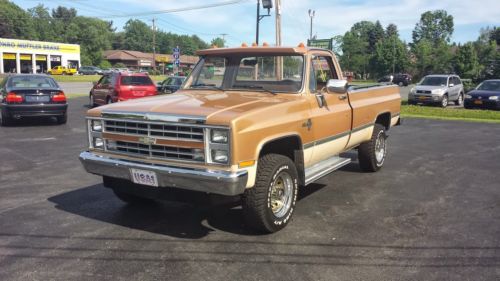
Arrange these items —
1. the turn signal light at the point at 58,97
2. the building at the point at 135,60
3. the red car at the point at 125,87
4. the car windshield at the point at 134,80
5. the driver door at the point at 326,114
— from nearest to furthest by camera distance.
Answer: the driver door at the point at 326,114 < the turn signal light at the point at 58,97 < the red car at the point at 125,87 < the car windshield at the point at 134,80 < the building at the point at 135,60

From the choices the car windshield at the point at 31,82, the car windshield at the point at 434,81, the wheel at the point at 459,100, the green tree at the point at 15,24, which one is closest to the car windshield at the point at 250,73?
the car windshield at the point at 31,82

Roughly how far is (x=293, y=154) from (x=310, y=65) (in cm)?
130

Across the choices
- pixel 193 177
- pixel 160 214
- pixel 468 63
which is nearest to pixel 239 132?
pixel 193 177

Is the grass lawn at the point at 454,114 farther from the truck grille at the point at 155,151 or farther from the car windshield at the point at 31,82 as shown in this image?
the truck grille at the point at 155,151

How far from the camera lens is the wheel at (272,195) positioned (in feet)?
15.1

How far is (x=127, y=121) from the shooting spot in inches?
189

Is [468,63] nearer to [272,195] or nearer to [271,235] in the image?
[272,195]

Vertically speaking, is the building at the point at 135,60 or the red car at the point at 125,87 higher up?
the building at the point at 135,60

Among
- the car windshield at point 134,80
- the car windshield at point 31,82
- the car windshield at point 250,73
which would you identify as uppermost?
the car windshield at point 134,80

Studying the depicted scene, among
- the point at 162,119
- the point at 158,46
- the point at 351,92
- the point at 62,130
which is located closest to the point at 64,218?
the point at 162,119

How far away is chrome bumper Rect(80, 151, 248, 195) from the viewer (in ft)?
13.8

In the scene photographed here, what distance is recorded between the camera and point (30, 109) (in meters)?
13.2

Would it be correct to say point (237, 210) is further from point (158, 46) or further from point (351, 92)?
point (158, 46)

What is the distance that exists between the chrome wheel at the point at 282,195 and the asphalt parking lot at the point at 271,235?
0.27m
